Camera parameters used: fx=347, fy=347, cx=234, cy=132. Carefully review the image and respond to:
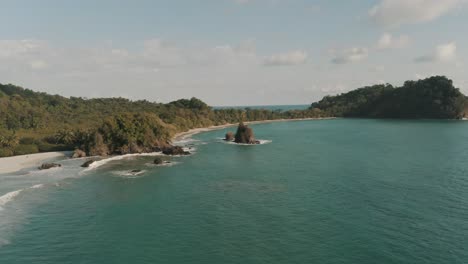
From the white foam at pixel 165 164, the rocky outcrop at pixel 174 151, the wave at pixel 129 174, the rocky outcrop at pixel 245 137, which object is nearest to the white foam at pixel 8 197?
the wave at pixel 129 174

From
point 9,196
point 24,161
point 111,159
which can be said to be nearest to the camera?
point 9,196

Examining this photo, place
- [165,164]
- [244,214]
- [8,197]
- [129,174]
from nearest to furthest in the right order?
[244,214], [8,197], [129,174], [165,164]

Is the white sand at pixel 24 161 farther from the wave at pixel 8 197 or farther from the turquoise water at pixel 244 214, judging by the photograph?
the wave at pixel 8 197

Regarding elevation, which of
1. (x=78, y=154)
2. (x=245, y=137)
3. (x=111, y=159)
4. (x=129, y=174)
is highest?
(x=245, y=137)

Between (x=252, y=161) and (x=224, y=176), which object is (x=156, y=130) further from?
(x=224, y=176)

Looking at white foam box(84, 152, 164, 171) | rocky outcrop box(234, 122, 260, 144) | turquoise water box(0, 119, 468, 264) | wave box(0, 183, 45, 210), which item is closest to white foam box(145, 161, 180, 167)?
turquoise water box(0, 119, 468, 264)

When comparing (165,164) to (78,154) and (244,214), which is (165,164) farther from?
(244,214)

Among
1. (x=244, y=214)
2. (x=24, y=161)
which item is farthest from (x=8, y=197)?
(x=24, y=161)
